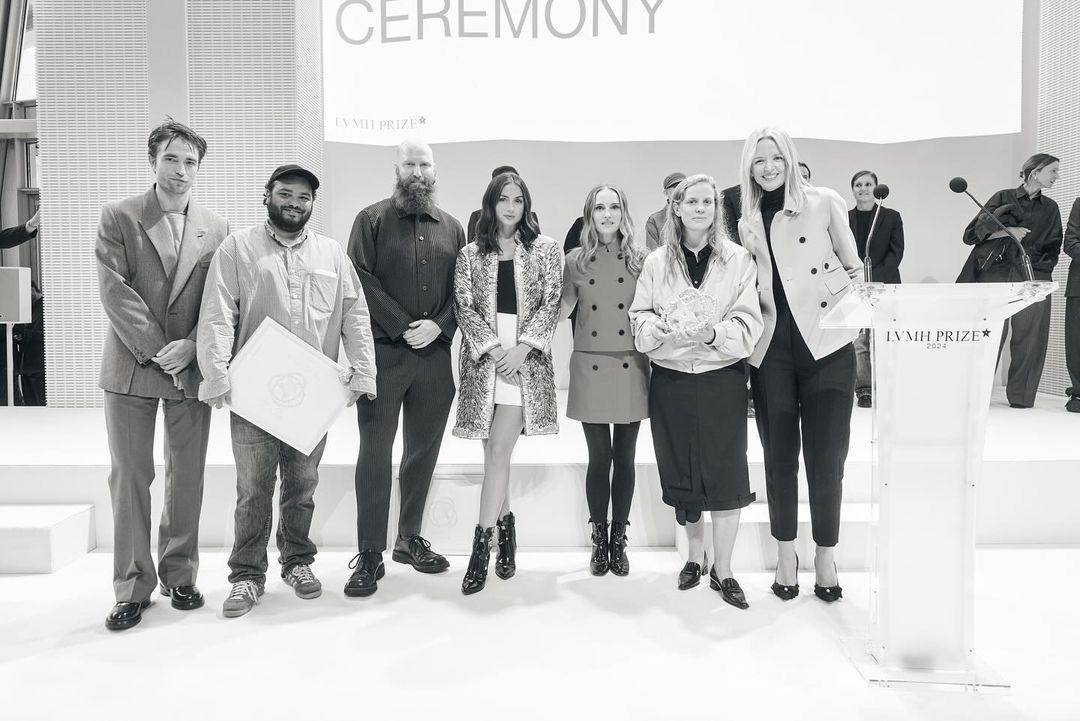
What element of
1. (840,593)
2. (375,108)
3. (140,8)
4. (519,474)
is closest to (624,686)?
(840,593)

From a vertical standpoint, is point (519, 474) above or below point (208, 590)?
above

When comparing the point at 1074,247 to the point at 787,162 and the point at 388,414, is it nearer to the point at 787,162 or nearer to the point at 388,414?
the point at 787,162

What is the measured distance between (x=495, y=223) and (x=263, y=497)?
1380 millimetres

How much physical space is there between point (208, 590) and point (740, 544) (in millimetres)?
2187

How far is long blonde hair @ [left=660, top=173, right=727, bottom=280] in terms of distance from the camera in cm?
281

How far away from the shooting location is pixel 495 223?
2.99 meters

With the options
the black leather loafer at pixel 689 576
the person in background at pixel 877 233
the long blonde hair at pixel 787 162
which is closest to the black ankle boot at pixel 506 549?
the black leather loafer at pixel 689 576

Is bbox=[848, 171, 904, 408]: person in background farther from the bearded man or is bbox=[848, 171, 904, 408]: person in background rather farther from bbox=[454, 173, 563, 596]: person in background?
the bearded man

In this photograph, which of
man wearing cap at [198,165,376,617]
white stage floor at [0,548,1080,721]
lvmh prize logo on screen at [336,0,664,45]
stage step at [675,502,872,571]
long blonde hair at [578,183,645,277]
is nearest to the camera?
white stage floor at [0,548,1080,721]

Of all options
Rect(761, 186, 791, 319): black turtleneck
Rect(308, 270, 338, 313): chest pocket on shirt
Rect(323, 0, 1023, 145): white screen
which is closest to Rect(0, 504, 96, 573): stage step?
Rect(308, 270, 338, 313): chest pocket on shirt

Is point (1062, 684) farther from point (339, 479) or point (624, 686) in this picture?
point (339, 479)

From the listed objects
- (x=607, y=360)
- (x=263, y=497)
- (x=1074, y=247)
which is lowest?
(x=263, y=497)

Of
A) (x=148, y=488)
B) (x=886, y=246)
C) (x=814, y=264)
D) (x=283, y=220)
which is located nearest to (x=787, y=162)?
(x=814, y=264)

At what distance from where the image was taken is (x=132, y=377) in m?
2.61
